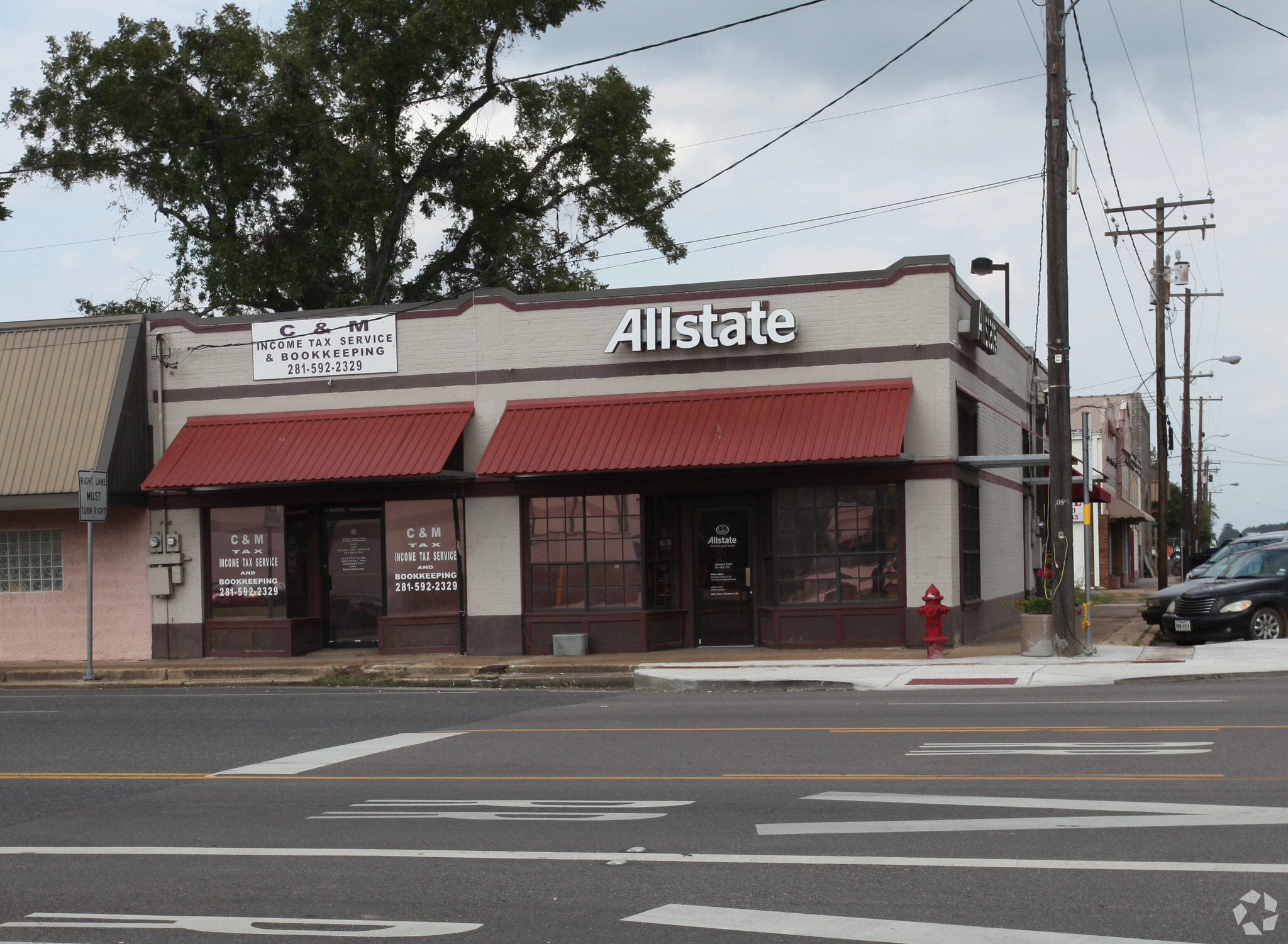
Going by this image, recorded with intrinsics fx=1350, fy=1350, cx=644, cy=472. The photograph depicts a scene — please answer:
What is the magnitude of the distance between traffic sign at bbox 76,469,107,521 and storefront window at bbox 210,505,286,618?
1973 millimetres

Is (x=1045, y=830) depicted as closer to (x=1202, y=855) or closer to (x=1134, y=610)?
(x=1202, y=855)

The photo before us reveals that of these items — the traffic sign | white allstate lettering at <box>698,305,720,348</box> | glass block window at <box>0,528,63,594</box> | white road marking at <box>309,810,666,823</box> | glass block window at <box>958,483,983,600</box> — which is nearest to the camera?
white road marking at <box>309,810,666,823</box>

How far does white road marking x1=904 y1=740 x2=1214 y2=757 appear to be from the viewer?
9.89 meters

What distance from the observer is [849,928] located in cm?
559

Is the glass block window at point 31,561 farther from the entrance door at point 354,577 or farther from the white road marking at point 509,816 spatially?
the white road marking at point 509,816

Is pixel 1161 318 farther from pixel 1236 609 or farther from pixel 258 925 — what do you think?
pixel 258 925

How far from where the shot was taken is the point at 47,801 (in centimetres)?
959

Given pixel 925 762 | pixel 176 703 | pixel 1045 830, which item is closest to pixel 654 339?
pixel 176 703

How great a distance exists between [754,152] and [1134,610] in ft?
53.3

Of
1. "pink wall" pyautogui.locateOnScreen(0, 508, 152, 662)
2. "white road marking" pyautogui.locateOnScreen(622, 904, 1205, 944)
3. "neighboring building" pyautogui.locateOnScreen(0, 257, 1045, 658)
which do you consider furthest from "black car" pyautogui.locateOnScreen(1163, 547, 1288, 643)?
"white road marking" pyautogui.locateOnScreen(622, 904, 1205, 944)

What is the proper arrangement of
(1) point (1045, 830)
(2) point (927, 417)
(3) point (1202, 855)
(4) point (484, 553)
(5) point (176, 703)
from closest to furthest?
(3) point (1202, 855), (1) point (1045, 830), (5) point (176, 703), (2) point (927, 417), (4) point (484, 553)

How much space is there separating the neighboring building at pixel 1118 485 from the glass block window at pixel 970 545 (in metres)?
14.3

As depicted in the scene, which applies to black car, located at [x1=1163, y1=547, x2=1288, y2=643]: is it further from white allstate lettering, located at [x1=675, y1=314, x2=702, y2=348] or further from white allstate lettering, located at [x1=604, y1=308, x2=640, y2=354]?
white allstate lettering, located at [x1=604, y1=308, x2=640, y2=354]

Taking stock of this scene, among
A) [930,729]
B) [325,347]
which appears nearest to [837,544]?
[930,729]
